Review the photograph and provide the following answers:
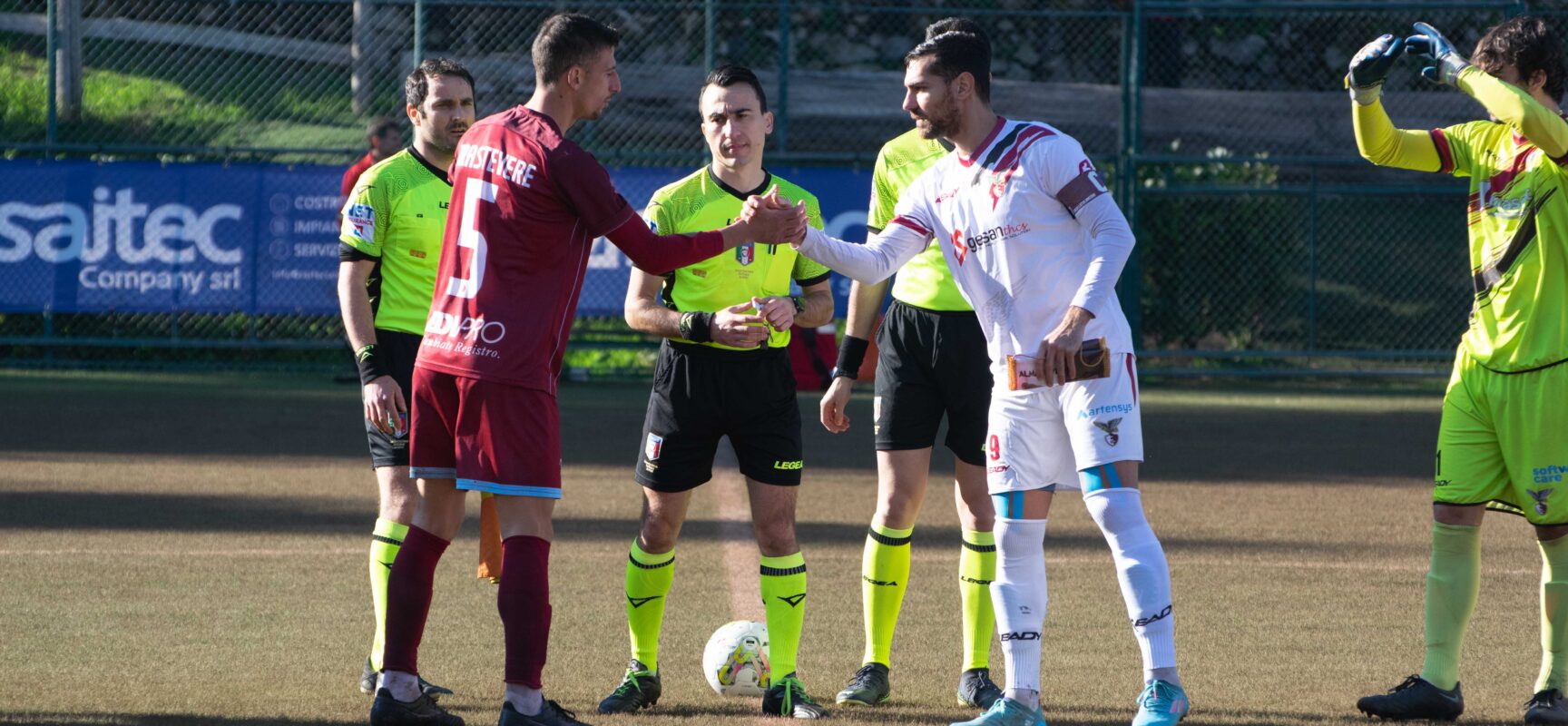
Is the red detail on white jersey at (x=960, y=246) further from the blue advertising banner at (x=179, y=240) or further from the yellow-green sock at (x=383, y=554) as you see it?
the blue advertising banner at (x=179, y=240)

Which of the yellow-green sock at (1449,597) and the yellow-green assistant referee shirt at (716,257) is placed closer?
the yellow-green sock at (1449,597)

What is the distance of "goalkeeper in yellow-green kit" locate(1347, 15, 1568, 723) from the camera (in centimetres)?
518

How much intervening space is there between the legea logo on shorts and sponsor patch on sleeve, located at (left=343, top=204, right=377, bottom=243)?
3.26ft

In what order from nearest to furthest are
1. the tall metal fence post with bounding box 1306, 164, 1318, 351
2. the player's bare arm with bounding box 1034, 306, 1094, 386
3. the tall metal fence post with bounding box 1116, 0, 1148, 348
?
the player's bare arm with bounding box 1034, 306, 1094, 386 → the tall metal fence post with bounding box 1306, 164, 1318, 351 → the tall metal fence post with bounding box 1116, 0, 1148, 348

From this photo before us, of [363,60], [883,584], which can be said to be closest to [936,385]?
[883,584]

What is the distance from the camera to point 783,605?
5375 millimetres

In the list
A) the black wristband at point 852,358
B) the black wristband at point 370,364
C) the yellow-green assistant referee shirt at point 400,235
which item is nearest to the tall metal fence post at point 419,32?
the yellow-green assistant referee shirt at point 400,235

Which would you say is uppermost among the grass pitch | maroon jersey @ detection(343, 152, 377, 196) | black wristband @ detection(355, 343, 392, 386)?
maroon jersey @ detection(343, 152, 377, 196)

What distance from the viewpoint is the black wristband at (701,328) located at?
5191mm

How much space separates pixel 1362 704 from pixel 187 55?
1838cm

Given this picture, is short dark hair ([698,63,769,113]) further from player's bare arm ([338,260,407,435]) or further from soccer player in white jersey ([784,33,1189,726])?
player's bare arm ([338,260,407,435])

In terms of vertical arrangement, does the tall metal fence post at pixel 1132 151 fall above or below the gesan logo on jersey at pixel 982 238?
above

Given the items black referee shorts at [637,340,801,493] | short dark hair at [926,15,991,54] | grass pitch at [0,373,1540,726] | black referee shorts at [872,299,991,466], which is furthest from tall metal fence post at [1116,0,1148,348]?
black referee shorts at [637,340,801,493]

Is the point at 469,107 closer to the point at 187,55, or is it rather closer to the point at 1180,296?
the point at 1180,296
